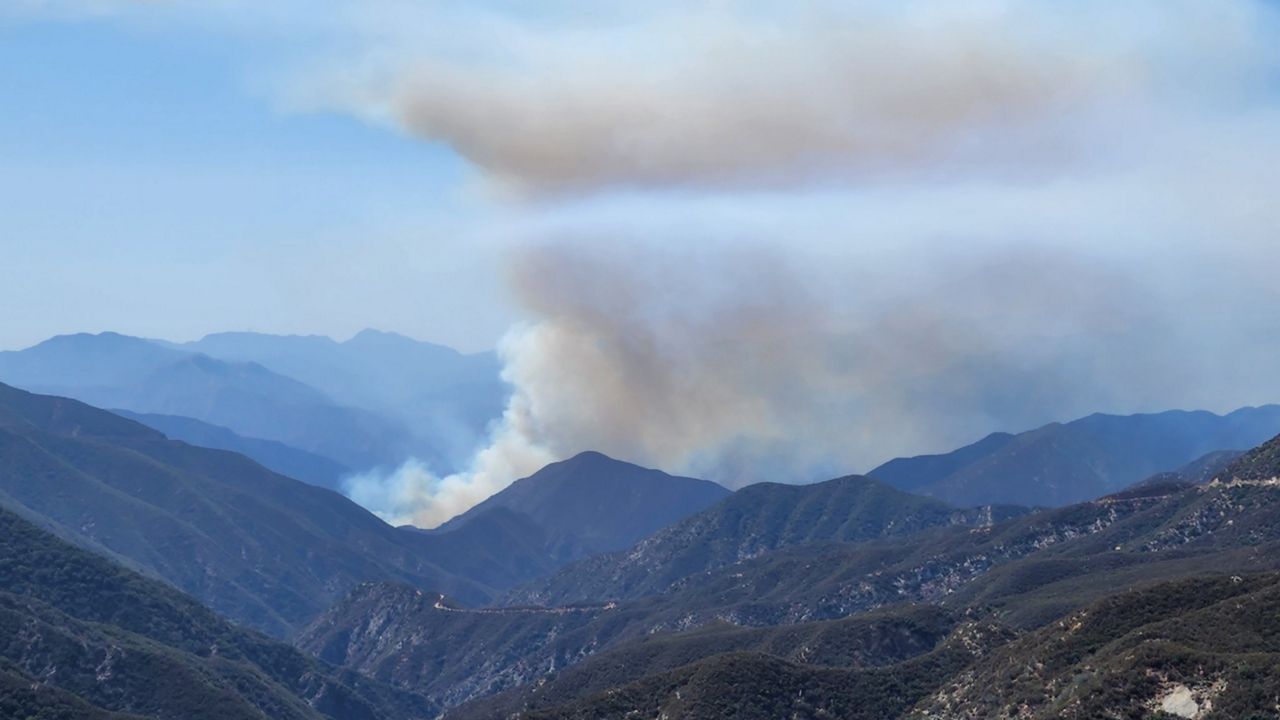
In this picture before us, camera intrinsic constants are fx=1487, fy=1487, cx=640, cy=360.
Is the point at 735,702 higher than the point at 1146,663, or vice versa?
the point at 735,702

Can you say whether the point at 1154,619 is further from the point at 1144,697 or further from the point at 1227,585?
the point at 1144,697

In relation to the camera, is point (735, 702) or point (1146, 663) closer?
point (1146, 663)

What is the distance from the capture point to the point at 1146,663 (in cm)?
15162

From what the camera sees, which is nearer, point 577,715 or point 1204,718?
point 1204,718

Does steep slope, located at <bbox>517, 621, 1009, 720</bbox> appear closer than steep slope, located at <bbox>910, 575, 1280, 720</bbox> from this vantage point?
No

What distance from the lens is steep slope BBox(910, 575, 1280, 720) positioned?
142625 mm

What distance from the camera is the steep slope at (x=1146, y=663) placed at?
14262 cm

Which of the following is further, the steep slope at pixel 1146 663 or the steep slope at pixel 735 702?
the steep slope at pixel 735 702

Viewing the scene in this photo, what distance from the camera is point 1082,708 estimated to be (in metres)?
150

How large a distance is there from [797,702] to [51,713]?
3931 inches

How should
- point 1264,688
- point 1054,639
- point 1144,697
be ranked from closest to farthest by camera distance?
point 1264,688
point 1144,697
point 1054,639

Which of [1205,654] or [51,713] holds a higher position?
[51,713]

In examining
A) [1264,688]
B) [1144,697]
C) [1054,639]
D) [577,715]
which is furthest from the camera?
[577,715]

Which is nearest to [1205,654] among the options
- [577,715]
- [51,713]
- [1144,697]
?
[1144,697]
